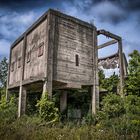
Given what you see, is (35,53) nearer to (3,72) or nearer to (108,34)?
(108,34)

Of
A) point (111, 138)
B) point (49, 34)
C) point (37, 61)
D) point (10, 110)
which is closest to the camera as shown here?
point (111, 138)

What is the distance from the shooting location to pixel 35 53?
62.1ft

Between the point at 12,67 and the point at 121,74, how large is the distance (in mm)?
11794

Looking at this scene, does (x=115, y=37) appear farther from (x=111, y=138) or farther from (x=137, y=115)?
(x=111, y=138)

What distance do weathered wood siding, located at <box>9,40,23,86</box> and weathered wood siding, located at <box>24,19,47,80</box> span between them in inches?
83.6

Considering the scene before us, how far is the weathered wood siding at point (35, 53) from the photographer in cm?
1740

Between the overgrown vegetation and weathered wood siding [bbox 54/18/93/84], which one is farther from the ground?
weathered wood siding [bbox 54/18/93/84]

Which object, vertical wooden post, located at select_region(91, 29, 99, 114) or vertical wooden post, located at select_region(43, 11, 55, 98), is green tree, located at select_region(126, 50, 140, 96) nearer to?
vertical wooden post, located at select_region(91, 29, 99, 114)

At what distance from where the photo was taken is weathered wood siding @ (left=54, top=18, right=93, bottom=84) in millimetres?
17422

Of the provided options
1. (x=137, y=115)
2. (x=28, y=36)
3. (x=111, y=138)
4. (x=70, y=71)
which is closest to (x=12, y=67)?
(x=28, y=36)

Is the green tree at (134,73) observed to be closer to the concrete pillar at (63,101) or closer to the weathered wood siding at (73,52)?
the weathered wood siding at (73,52)

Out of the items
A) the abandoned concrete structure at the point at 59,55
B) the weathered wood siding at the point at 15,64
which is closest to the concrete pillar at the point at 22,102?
the abandoned concrete structure at the point at 59,55

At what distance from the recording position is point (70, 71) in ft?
59.0

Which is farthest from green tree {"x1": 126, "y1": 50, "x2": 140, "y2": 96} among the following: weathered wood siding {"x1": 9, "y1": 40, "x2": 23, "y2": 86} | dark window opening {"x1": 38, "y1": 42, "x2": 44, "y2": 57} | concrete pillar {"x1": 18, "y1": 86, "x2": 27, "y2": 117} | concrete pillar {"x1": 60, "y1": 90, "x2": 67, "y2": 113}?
weathered wood siding {"x1": 9, "y1": 40, "x2": 23, "y2": 86}
